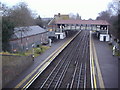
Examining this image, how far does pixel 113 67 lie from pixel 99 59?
317 cm

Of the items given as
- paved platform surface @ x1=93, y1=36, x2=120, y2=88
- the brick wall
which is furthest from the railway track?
the brick wall

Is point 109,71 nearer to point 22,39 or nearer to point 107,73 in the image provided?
point 107,73

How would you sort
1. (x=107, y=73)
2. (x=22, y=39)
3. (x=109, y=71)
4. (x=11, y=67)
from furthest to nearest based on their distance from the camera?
(x=22, y=39), (x=109, y=71), (x=107, y=73), (x=11, y=67)

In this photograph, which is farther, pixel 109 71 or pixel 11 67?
pixel 109 71

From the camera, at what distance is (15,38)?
21.1 meters

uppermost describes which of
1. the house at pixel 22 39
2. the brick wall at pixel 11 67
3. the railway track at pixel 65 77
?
the house at pixel 22 39

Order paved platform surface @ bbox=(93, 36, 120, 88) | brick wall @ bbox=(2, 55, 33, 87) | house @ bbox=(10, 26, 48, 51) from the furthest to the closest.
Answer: house @ bbox=(10, 26, 48, 51), paved platform surface @ bbox=(93, 36, 120, 88), brick wall @ bbox=(2, 55, 33, 87)

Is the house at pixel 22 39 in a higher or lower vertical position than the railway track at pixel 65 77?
higher

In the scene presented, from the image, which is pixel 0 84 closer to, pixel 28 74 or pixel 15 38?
pixel 28 74

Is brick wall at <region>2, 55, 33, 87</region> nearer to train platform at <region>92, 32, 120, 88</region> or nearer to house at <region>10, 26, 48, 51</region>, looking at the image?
house at <region>10, 26, 48, 51</region>

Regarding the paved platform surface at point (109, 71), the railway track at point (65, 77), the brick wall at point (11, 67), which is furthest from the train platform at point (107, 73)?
the brick wall at point (11, 67)

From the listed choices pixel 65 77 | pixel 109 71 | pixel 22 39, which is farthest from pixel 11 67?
pixel 22 39

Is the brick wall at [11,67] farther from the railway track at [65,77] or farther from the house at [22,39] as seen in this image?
the house at [22,39]

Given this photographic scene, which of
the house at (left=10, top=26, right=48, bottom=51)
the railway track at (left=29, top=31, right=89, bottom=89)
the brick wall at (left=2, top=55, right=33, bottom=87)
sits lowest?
the railway track at (left=29, top=31, right=89, bottom=89)
